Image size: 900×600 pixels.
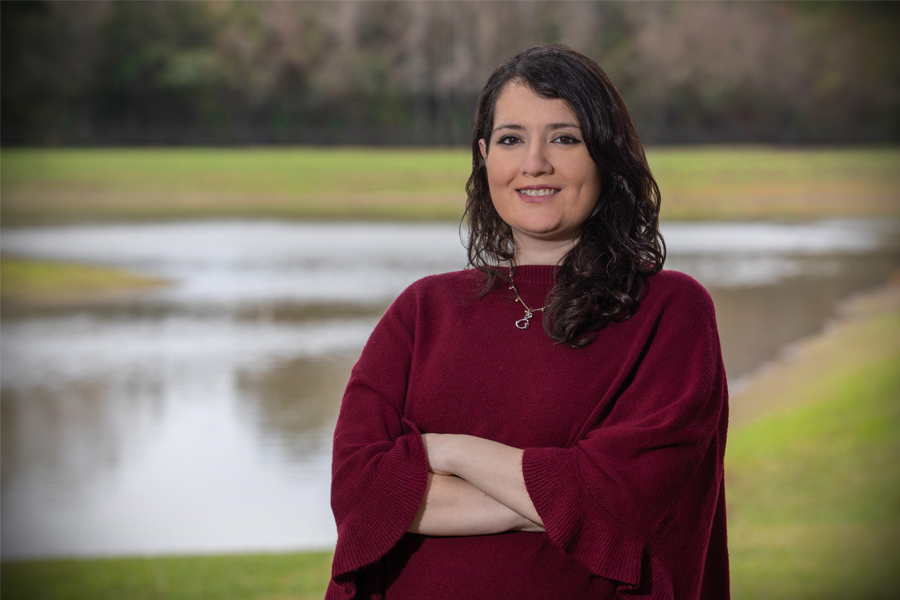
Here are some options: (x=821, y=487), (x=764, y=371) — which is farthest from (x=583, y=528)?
(x=764, y=371)

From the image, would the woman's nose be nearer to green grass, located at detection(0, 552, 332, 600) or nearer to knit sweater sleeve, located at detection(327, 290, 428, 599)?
knit sweater sleeve, located at detection(327, 290, 428, 599)

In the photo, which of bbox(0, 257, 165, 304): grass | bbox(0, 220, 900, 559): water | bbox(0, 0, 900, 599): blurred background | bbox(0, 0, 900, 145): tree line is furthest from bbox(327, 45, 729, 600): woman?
bbox(0, 0, 900, 145): tree line

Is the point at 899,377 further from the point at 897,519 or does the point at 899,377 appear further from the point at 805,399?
the point at 897,519

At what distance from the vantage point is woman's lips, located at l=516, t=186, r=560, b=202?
3.33 feet

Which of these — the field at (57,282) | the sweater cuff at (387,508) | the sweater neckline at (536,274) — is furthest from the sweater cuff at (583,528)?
the field at (57,282)

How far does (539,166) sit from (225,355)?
806 cm

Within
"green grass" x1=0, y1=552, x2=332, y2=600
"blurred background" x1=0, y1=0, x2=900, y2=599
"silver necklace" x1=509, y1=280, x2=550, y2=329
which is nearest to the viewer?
"silver necklace" x1=509, y1=280, x2=550, y2=329

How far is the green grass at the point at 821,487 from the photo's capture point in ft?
9.89

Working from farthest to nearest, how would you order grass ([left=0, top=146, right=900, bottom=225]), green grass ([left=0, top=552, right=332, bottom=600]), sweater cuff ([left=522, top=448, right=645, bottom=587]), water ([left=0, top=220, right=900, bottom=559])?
grass ([left=0, top=146, right=900, bottom=225]), water ([left=0, top=220, right=900, bottom=559]), green grass ([left=0, top=552, right=332, bottom=600]), sweater cuff ([left=522, top=448, right=645, bottom=587])

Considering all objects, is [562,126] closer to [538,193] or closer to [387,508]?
[538,193]

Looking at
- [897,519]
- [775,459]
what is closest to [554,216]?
[897,519]

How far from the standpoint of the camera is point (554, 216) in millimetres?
1016

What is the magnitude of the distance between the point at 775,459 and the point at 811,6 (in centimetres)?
1083

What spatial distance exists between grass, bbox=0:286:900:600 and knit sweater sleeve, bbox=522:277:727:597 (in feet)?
6.76
